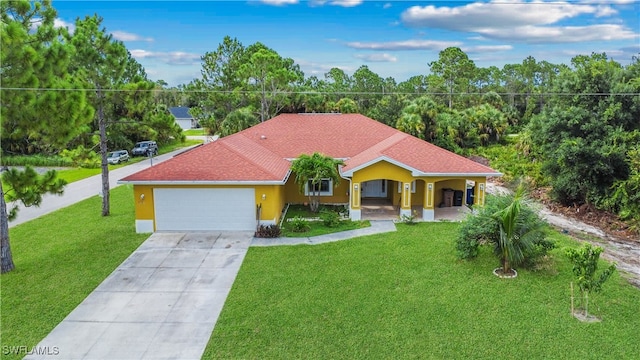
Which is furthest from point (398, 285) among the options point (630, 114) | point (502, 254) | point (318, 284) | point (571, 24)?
point (571, 24)

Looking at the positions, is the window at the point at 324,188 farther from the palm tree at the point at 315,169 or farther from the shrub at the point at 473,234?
the shrub at the point at 473,234

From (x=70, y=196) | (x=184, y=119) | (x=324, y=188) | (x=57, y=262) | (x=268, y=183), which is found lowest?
(x=57, y=262)

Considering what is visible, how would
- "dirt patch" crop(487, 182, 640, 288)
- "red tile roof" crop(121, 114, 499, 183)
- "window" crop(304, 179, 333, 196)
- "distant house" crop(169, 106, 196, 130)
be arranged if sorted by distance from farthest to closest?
"distant house" crop(169, 106, 196, 130) < "window" crop(304, 179, 333, 196) < "red tile roof" crop(121, 114, 499, 183) < "dirt patch" crop(487, 182, 640, 288)

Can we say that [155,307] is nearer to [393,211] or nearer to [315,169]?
[315,169]

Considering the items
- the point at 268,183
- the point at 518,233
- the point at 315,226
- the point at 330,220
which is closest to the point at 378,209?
the point at 330,220

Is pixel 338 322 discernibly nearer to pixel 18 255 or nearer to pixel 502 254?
pixel 502 254

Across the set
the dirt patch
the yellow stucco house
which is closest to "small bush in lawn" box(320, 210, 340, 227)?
the yellow stucco house

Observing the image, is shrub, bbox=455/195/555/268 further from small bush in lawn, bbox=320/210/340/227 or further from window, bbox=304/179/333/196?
window, bbox=304/179/333/196
